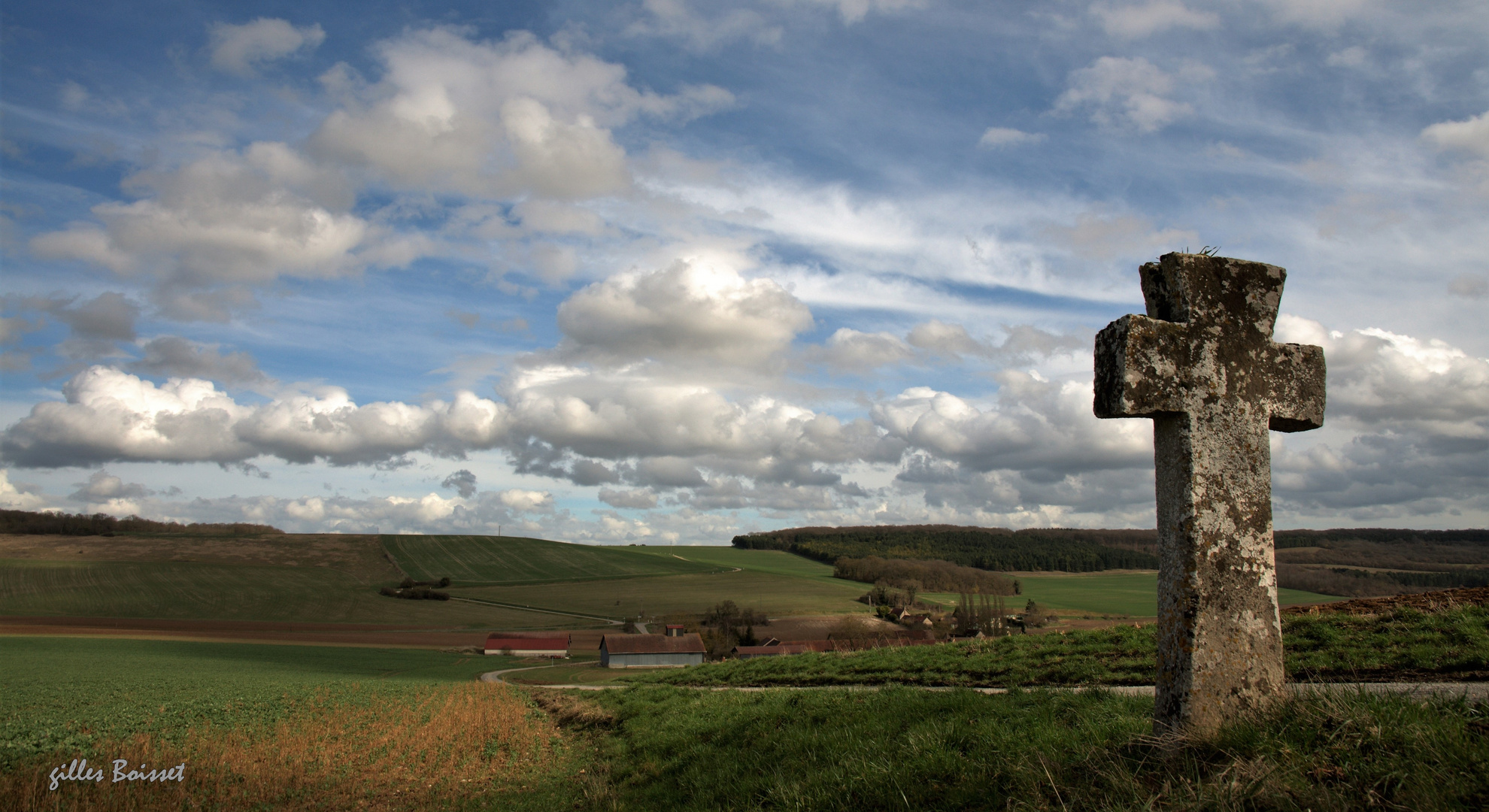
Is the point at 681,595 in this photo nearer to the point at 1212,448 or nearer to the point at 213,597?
the point at 213,597

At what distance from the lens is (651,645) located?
63.2 meters

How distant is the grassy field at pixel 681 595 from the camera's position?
92.9m

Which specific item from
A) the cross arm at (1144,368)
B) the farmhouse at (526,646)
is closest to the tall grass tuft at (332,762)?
the cross arm at (1144,368)

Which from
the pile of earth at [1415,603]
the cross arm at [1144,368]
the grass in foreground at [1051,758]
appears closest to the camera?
the grass in foreground at [1051,758]

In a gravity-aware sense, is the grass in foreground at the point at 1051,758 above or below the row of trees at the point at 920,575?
above

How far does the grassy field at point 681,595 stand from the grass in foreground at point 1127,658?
7164 centimetres

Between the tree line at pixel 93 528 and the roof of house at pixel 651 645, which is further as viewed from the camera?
the tree line at pixel 93 528

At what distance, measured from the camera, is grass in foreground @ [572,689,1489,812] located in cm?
400

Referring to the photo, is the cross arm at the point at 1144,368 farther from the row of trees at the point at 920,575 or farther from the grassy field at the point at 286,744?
the row of trees at the point at 920,575

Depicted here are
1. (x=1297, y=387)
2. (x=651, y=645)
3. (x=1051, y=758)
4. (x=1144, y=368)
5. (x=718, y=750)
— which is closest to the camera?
(x=1051, y=758)

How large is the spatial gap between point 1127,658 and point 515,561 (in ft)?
393

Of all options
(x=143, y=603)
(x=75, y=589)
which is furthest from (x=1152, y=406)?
(x=75, y=589)

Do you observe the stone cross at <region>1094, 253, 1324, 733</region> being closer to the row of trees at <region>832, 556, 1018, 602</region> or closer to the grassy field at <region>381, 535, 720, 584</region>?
the row of trees at <region>832, 556, 1018, 602</region>

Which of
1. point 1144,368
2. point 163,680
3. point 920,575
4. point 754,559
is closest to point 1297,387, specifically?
point 1144,368
